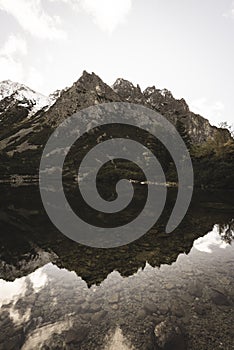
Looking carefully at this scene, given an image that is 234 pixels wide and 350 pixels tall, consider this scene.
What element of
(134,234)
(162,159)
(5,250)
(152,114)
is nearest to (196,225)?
(134,234)

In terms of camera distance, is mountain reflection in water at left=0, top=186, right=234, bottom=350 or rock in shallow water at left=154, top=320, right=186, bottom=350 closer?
rock in shallow water at left=154, top=320, right=186, bottom=350

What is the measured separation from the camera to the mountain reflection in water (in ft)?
34.3

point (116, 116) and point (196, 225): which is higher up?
point (116, 116)

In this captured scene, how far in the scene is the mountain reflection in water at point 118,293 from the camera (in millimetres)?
10461

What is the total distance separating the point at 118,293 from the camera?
1428 centimetres

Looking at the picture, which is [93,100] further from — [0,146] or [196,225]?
[196,225]

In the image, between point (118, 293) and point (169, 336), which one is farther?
point (118, 293)

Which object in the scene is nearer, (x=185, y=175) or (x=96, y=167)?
(x=185, y=175)

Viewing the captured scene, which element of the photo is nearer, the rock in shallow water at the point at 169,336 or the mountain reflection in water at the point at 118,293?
the rock in shallow water at the point at 169,336

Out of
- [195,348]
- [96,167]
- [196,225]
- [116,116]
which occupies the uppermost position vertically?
[116,116]

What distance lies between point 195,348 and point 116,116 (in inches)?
7099

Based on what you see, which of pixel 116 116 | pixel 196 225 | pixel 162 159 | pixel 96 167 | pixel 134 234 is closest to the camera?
pixel 134 234

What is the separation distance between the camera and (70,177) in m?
124

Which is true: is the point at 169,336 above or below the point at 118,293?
above
